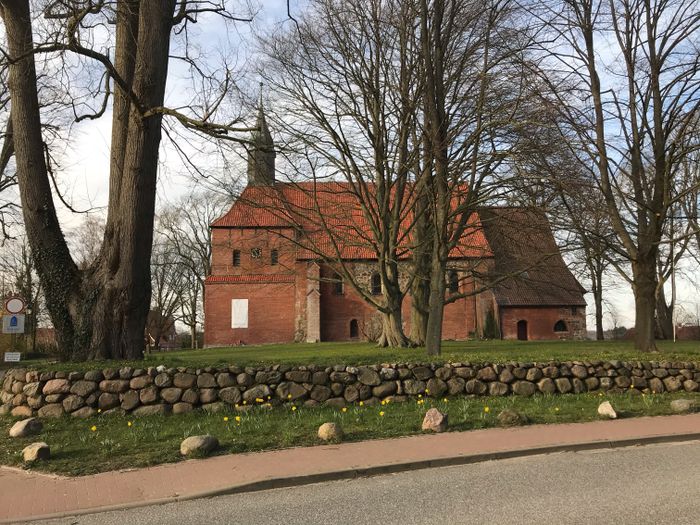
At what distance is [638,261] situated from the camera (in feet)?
62.2

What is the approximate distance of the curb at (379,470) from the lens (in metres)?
5.84

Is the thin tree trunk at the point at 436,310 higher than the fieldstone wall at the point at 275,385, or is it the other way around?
the thin tree trunk at the point at 436,310

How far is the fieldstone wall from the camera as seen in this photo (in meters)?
10.4

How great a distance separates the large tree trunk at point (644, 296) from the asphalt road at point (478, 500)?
1245 cm

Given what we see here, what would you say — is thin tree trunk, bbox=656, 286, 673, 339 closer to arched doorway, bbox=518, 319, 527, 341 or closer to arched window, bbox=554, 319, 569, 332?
arched window, bbox=554, 319, 569, 332

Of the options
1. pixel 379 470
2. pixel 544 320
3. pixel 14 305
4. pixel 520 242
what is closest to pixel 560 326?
pixel 544 320

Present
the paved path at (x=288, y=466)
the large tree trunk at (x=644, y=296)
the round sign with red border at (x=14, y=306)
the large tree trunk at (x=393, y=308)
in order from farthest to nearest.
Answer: the large tree trunk at (x=393, y=308) < the round sign with red border at (x=14, y=306) < the large tree trunk at (x=644, y=296) < the paved path at (x=288, y=466)

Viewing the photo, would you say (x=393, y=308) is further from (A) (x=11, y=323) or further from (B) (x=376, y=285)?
(B) (x=376, y=285)

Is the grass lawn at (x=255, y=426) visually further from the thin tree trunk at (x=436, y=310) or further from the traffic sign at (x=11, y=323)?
the traffic sign at (x=11, y=323)

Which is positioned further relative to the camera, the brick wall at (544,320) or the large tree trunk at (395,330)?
the brick wall at (544,320)

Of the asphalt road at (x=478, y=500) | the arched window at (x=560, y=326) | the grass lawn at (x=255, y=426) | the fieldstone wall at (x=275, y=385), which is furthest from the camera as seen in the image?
the arched window at (x=560, y=326)

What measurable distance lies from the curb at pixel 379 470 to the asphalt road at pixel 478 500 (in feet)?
0.36

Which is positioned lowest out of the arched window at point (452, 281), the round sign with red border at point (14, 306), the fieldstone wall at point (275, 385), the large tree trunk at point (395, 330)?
the fieldstone wall at point (275, 385)

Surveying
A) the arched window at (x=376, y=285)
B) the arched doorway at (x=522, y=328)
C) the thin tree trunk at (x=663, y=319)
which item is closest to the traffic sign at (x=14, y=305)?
the arched window at (x=376, y=285)
